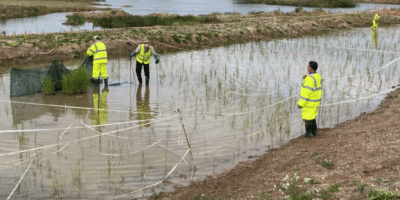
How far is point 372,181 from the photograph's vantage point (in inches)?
190

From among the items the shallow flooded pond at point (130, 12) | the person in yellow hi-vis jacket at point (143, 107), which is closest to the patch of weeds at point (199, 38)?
the shallow flooded pond at point (130, 12)

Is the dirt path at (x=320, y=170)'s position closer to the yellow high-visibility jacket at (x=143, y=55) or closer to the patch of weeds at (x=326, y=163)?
the patch of weeds at (x=326, y=163)

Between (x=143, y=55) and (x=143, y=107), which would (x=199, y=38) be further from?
(x=143, y=107)

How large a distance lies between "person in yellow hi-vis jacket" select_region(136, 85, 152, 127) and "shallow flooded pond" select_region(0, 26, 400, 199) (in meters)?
0.03

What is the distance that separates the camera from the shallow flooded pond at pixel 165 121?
6.05m

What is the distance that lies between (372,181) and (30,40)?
16.4 meters

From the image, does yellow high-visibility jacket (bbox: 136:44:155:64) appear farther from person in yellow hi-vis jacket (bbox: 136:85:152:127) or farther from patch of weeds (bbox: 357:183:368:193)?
patch of weeds (bbox: 357:183:368:193)

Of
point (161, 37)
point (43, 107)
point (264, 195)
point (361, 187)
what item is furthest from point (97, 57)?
point (161, 37)

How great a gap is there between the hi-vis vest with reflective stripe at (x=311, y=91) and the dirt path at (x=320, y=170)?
0.71 metres

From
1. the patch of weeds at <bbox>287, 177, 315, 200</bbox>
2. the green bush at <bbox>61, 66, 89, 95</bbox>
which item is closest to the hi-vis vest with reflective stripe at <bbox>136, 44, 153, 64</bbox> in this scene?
the green bush at <bbox>61, 66, 89, 95</bbox>

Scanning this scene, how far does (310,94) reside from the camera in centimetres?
724

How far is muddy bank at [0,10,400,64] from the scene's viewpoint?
1669cm

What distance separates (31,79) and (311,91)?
7.87 metres

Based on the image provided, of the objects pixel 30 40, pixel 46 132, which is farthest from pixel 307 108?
pixel 30 40
